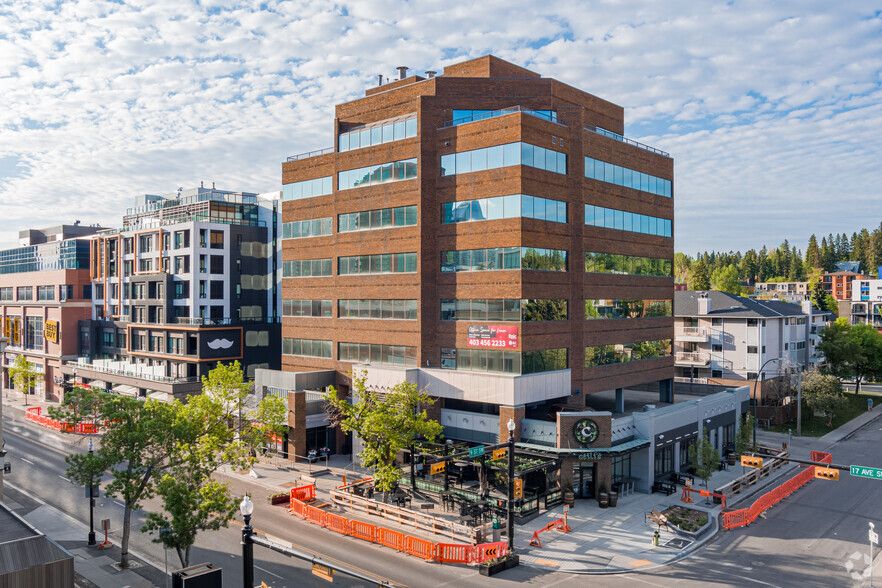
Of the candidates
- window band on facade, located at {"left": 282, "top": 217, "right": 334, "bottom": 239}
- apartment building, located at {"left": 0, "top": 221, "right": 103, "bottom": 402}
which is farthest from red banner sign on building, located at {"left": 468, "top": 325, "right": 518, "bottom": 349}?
apartment building, located at {"left": 0, "top": 221, "right": 103, "bottom": 402}

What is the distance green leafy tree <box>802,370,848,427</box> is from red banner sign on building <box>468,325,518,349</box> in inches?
1624

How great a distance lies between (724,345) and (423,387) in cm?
4658

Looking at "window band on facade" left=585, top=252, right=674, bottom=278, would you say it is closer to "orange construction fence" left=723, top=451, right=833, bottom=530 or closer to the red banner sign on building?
the red banner sign on building

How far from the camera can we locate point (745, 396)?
5519cm

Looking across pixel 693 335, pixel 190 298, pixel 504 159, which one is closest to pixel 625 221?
pixel 504 159

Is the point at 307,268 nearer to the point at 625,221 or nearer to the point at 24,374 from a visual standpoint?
the point at 625,221

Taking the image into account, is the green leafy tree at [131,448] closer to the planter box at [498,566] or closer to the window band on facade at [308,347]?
the planter box at [498,566]

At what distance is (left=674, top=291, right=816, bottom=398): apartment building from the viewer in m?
71.9

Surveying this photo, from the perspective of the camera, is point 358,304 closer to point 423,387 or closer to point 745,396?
point 423,387

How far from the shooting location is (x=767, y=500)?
36719 millimetres

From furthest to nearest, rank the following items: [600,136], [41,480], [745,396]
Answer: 1. [745,396]
2. [600,136]
3. [41,480]

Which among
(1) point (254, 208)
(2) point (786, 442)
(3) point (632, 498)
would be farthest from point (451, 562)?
(1) point (254, 208)

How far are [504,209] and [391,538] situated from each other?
2230 cm

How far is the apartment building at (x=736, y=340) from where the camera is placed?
71.9 m
